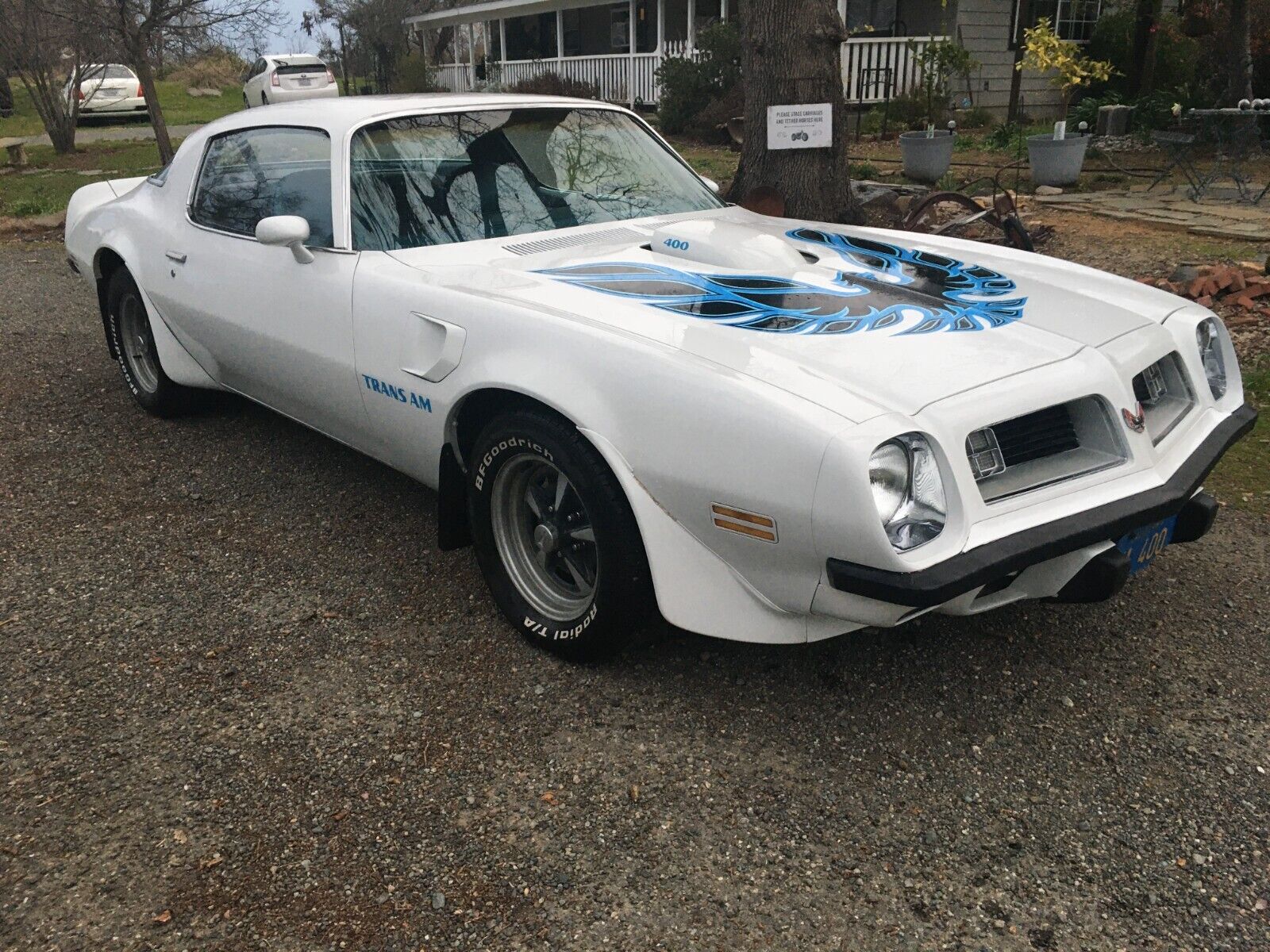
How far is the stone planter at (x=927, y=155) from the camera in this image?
10031 millimetres

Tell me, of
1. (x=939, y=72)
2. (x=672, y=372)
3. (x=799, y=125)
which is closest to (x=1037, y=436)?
(x=672, y=372)

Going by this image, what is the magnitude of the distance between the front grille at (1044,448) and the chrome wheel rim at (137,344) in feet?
12.4

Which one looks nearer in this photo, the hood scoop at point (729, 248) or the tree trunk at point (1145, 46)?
the hood scoop at point (729, 248)

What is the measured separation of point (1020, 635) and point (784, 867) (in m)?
1.21

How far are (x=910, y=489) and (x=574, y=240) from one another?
5.45 ft

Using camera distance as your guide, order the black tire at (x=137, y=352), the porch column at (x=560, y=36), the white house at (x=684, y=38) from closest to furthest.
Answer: the black tire at (x=137, y=352), the white house at (x=684, y=38), the porch column at (x=560, y=36)

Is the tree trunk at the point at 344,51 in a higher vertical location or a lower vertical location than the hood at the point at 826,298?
higher

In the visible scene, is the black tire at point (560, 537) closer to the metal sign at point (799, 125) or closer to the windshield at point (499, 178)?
the windshield at point (499, 178)

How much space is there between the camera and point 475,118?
148 inches

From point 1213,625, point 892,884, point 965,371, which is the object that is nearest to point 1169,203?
point 1213,625

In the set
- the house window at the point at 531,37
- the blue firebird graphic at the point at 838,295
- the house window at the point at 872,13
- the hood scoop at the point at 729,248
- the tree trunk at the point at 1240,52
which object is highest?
the house window at the point at 531,37

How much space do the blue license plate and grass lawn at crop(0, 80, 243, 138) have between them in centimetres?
1773

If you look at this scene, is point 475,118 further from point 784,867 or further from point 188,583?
point 784,867

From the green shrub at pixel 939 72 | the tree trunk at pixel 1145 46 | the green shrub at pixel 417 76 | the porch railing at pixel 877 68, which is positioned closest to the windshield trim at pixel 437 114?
the green shrub at pixel 939 72
